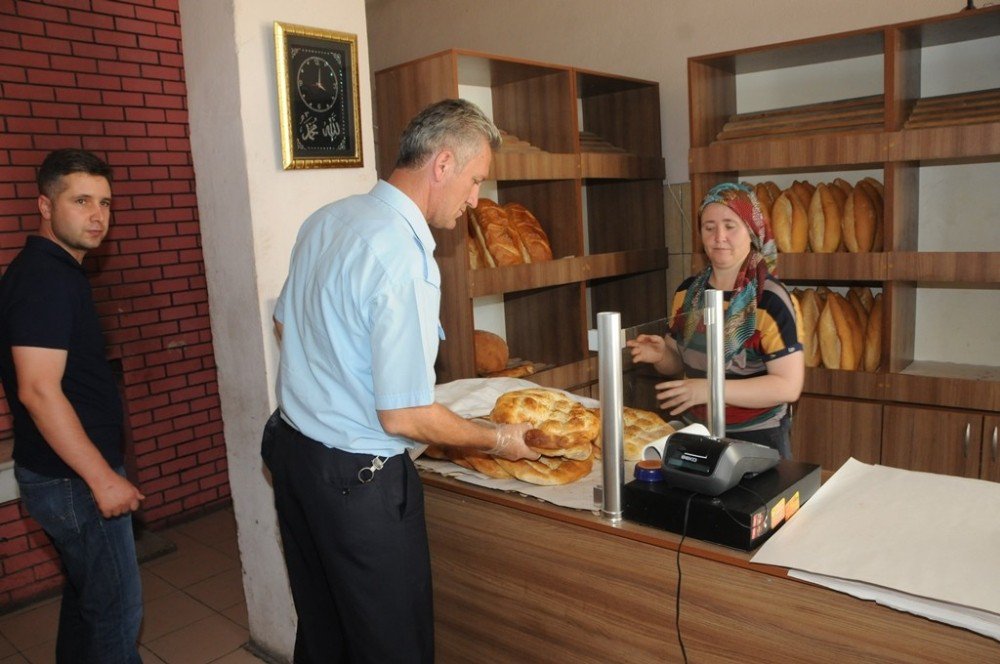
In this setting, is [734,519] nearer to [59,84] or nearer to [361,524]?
[361,524]

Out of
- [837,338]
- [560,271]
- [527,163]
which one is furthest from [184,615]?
[837,338]

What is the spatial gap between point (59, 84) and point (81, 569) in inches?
102

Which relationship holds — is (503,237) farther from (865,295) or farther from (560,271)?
(865,295)

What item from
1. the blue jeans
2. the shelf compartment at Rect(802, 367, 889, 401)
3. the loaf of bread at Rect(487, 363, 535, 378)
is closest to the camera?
the blue jeans

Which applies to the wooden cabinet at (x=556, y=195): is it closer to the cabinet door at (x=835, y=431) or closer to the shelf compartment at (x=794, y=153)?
the shelf compartment at (x=794, y=153)

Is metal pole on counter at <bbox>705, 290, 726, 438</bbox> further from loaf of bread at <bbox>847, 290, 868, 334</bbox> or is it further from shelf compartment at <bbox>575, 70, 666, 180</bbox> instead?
shelf compartment at <bbox>575, 70, 666, 180</bbox>

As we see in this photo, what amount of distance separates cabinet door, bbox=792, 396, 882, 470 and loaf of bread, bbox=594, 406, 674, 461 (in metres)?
1.43

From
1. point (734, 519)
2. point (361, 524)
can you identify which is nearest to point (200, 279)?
point (361, 524)

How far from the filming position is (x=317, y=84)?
258 centimetres

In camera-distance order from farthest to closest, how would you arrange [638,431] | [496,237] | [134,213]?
[134,213]
[496,237]
[638,431]

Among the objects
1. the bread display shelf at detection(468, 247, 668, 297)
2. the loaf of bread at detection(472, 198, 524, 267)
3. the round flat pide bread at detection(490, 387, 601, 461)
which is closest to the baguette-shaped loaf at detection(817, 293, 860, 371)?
the bread display shelf at detection(468, 247, 668, 297)

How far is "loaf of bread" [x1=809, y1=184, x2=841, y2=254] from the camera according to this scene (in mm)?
3283

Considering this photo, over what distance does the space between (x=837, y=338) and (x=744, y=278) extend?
130cm

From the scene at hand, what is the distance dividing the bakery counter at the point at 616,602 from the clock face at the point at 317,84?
1.34m
